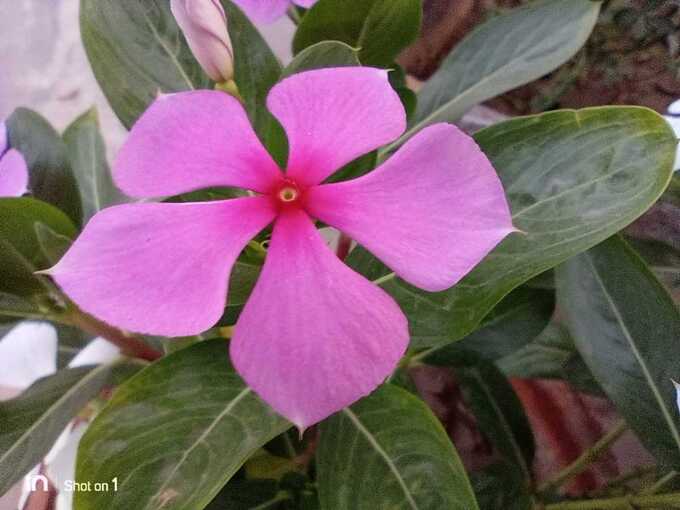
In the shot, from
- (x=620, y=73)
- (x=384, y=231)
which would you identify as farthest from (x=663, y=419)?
(x=620, y=73)

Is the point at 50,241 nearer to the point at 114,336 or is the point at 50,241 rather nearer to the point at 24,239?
the point at 24,239

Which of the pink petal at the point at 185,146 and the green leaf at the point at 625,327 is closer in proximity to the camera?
the pink petal at the point at 185,146

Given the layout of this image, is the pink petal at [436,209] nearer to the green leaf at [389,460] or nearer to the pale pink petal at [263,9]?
the green leaf at [389,460]

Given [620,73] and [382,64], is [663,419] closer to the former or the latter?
[382,64]

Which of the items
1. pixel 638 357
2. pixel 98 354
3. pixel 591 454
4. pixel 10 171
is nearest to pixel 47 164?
pixel 10 171

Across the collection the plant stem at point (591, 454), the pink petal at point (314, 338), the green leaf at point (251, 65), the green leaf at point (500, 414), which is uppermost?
the green leaf at point (251, 65)

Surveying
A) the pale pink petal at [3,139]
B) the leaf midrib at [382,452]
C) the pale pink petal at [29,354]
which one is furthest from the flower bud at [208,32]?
the pale pink petal at [29,354]
